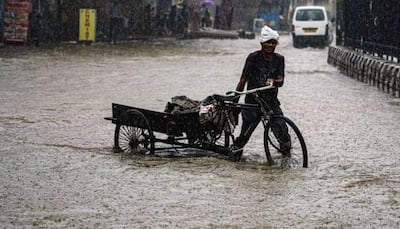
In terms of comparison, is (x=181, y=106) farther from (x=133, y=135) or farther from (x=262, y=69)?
(x=262, y=69)

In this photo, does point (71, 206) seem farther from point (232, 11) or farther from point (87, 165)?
point (232, 11)

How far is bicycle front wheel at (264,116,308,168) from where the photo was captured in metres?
10.7

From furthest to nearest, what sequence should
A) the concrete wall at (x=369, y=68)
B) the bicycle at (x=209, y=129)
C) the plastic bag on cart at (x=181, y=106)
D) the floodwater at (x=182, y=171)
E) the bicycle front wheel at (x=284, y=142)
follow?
the concrete wall at (x=369, y=68)
the plastic bag on cart at (x=181, y=106)
the bicycle at (x=209, y=129)
the bicycle front wheel at (x=284, y=142)
the floodwater at (x=182, y=171)

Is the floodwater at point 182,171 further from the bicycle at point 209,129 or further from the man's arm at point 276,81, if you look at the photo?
the man's arm at point 276,81

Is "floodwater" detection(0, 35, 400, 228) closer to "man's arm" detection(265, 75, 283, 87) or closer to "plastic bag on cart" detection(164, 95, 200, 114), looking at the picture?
"plastic bag on cart" detection(164, 95, 200, 114)

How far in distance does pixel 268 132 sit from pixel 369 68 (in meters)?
12.4

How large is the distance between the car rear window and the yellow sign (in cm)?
985

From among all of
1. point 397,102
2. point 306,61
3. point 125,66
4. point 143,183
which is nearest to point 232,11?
point 306,61

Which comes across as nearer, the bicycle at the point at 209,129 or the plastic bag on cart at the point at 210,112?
the bicycle at the point at 209,129

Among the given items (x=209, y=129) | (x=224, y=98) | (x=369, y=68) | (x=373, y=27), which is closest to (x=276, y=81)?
(x=224, y=98)

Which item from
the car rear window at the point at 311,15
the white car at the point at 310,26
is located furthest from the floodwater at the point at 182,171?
the car rear window at the point at 311,15

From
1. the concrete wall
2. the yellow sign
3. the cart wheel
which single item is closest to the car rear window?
the yellow sign

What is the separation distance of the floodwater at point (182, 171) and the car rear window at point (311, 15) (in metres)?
20.7

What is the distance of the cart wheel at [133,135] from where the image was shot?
11484 mm
